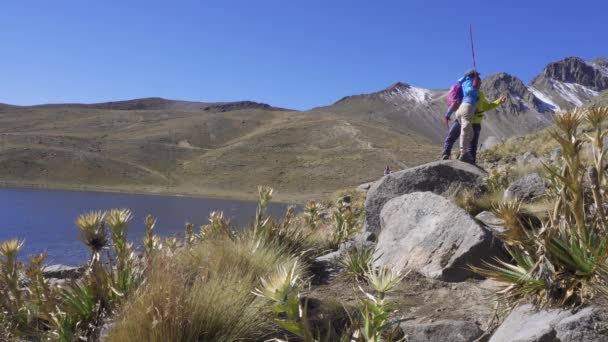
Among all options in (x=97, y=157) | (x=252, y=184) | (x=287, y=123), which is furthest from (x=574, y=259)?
(x=287, y=123)

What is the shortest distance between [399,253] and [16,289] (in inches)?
142

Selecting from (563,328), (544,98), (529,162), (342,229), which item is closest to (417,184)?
(342,229)

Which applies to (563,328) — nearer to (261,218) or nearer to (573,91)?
(261,218)

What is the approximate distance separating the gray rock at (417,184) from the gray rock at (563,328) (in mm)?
4839

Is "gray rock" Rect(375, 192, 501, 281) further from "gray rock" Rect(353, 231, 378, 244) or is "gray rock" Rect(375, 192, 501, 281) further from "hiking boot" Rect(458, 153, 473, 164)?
"hiking boot" Rect(458, 153, 473, 164)

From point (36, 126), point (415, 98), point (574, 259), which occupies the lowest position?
point (574, 259)

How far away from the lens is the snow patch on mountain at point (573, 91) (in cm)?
17850

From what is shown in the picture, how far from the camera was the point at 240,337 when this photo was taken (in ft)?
10.3

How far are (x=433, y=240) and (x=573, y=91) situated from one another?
209522 millimetres

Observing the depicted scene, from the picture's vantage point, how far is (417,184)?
7762 mm

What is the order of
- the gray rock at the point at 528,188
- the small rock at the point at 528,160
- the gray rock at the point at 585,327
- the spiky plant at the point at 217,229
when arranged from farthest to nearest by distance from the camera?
the small rock at the point at 528,160, the gray rock at the point at 528,188, the spiky plant at the point at 217,229, the gray rock at the point at 585,327

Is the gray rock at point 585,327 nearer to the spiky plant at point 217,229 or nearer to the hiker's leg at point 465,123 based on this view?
the spiky plant at point 217,229

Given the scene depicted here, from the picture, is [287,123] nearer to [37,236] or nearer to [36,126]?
[36,126]

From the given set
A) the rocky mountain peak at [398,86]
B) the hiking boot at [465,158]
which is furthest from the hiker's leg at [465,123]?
the rocky mountain peak at [398,86]
